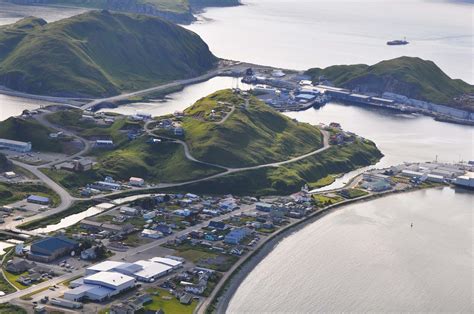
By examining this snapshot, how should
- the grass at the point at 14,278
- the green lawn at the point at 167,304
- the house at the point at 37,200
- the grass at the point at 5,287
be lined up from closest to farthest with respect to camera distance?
the green lawn at the point at 167,304
the grass at the point at 5,287
the grass at the point at 14,278
the house at the point at 37,200

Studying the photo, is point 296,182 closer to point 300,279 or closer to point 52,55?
point 300,279

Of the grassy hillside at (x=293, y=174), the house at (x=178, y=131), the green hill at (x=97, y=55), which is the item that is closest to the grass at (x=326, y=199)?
→ the grassy hillside at (x=293, y=174)

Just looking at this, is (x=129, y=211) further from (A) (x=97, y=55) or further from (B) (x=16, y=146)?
(A) (x=97, y=55)

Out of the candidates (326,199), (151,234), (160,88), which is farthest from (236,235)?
(160,88)

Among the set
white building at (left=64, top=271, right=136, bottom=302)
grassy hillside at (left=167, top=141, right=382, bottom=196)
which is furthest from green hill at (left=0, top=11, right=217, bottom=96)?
white building at (left=64, top=271, right=136, bottom=302)

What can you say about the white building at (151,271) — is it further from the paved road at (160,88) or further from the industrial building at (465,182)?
the paved road at (160,88)

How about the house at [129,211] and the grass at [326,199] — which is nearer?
the house at [129,211]

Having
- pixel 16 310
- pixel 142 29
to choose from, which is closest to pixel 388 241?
pixel 16 310

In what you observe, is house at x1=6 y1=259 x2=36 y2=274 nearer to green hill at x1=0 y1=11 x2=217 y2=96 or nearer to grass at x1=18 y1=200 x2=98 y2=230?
grass at x1=18 y1=200 x2=98 y2=230
